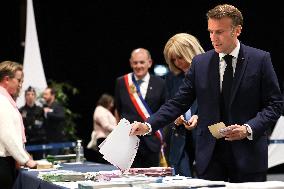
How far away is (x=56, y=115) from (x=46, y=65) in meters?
2.84

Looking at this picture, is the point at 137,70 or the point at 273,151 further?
the point at 273,151

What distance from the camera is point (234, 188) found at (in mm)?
2459

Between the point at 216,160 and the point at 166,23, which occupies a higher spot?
the point at 166,23

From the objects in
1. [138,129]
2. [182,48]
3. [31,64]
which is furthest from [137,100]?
[31,64]

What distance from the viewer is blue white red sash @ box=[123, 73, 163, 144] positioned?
504 centimetres

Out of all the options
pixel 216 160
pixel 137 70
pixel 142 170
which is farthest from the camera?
pixel 137 70

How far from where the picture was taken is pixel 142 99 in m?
5.12

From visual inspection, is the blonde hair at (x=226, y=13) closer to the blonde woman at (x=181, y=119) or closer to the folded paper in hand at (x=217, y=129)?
the folded paper in hand at (x=217, y=129)

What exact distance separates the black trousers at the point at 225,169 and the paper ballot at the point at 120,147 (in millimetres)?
391

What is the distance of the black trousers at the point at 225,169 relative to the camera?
3.12 metres

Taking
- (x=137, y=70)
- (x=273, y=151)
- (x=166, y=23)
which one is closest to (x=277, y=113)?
(x=137, y=70)

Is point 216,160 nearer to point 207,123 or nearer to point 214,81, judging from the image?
point 207,123

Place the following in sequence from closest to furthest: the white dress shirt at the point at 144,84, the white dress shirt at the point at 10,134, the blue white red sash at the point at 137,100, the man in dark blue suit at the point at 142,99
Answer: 1. the white dress shirt at the point at 10,134
2. the man in dark blue suit at the point at 142,99
3. the blue white red sash at the point at 137,100
4. the white dress shirt at the point at 144,84

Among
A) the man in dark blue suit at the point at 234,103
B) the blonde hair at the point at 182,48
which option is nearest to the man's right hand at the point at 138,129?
the man in dark blue suit at the point at 234,103
